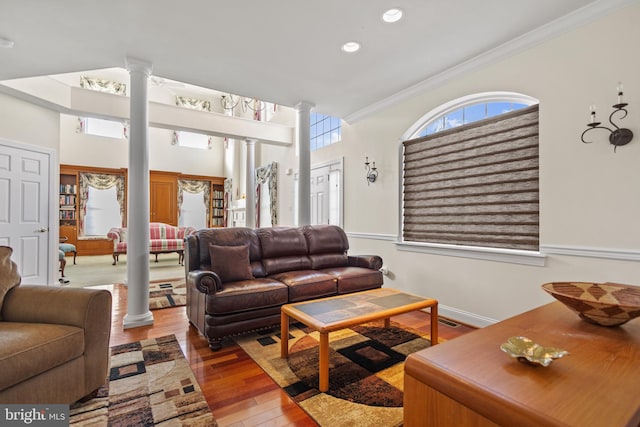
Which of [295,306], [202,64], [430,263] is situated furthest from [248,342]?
[202,64]

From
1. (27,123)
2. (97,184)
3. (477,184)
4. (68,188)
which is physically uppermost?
(27,123)

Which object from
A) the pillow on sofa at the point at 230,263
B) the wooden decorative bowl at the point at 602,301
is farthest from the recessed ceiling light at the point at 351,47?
the wooden decorative bowl at the point at 602,301

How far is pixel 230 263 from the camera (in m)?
2.97

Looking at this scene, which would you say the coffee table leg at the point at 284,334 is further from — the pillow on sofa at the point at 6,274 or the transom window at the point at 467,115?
the transom window at the point at 467,115

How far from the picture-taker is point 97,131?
859 centimetres

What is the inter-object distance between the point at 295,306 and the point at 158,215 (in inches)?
336

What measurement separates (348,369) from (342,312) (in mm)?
429

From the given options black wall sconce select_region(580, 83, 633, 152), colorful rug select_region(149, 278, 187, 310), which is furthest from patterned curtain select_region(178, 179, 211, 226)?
black wall sconce select_region(580, 83, 633, 152)

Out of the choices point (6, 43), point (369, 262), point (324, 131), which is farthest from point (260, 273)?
point (324, 131)

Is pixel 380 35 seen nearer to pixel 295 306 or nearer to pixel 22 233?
pixel 295 306

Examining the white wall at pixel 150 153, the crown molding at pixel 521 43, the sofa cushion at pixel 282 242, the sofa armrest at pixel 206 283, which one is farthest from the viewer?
the white wall at pixel 150 153

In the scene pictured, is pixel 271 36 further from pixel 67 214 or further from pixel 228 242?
pixel 67 214

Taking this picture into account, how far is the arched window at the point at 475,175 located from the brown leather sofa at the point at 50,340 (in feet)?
10.5

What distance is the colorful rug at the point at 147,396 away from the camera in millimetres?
1641
